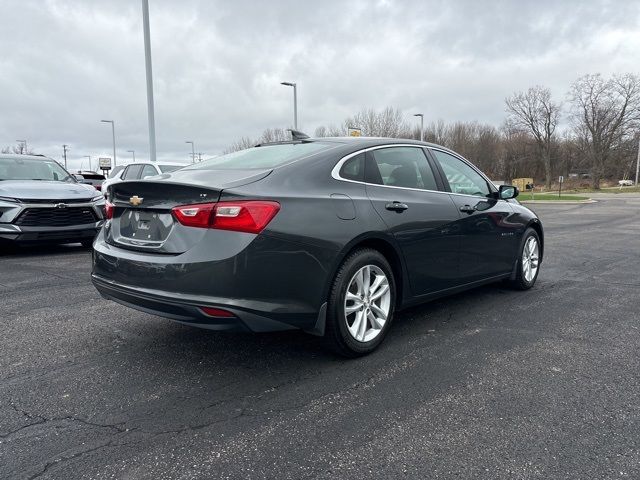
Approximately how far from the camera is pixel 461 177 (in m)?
4.67

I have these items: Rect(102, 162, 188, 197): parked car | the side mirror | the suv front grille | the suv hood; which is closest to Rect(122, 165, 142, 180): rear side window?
Rect(102, 162, 188, 197): parked car

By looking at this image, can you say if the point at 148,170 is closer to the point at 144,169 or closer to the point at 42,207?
the point at 144,169

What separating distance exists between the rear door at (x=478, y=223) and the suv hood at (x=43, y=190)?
606 centimetres

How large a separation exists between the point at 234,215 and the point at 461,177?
2669 mm

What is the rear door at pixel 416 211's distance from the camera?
3.63m

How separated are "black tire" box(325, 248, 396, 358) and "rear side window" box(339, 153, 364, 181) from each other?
54cm

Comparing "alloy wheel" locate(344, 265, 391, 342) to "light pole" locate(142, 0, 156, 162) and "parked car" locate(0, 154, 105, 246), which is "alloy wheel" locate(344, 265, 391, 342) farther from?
"light pole" locate(142, 0, 156, 162)

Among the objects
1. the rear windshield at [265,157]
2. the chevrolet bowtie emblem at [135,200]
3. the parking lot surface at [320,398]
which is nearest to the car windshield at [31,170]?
the parking lot surface at [320,398]

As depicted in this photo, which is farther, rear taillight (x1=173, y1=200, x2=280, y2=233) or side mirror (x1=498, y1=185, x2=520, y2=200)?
side mirror (x1=498, y1=185, x2=520, y2=200)

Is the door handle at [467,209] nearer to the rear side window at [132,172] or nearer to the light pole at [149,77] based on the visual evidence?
the rear side window at [132,172]

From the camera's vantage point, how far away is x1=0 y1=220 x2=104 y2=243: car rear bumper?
7.16m

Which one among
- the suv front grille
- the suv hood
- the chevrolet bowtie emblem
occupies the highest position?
the suv hood

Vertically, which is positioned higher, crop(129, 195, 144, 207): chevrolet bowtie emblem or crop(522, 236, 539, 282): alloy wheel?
crop(129, 195, 144, 207): chevrolet bowtie emblem

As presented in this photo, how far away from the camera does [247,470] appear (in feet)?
7.06
